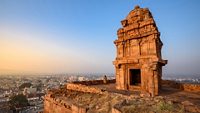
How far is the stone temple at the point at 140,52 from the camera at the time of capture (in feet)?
28.9

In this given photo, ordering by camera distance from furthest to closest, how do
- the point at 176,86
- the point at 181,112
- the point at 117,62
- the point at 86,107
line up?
the point at 176,86
the point at 117,62
the point at 86,107
the point at 181,112

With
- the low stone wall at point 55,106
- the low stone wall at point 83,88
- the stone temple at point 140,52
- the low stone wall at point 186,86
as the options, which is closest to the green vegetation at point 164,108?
the stone temple at point 140,52

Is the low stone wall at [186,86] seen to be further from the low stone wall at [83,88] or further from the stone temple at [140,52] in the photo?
the low stone wall at [83,88]

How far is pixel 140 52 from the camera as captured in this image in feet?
32.4

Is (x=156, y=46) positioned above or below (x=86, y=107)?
above

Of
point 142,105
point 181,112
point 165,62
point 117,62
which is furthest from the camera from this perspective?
point 117,62

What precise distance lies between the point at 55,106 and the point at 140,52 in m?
6.41

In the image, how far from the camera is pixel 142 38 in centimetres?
984

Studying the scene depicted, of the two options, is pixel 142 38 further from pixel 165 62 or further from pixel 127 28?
pixel 165 62

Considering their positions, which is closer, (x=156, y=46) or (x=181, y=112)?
(x=181, y=112)

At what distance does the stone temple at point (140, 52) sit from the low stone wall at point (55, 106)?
425 cm

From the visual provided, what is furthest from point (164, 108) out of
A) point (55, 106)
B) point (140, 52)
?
point (55, 106)

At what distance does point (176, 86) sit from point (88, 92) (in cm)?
728

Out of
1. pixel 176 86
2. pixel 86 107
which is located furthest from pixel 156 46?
pixel 86 107
